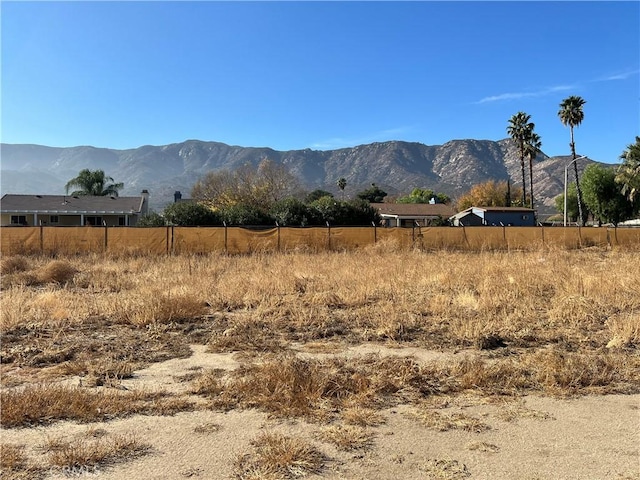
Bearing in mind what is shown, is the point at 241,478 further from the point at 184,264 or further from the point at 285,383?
the point at 184,264

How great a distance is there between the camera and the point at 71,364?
18.9ft

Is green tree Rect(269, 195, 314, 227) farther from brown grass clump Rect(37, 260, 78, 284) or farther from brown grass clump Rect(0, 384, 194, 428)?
brown grass clump Rect(0, 384, 194, 428)

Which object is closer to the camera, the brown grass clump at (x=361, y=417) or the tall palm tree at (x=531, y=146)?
the brown grass clump at (x=361, y=417)

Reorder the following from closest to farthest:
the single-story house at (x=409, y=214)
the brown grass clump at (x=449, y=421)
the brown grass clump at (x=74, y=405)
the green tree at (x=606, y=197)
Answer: the brown grass clump at (x=449, y=421)
the brown grass clump at (x=74, y=405)
the green tree at (x=606, y=197)
the single-story house at (x=409, y=214)

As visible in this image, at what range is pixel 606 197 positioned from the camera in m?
64.8

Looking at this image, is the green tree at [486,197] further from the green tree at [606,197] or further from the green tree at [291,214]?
the green tree at [291,214]

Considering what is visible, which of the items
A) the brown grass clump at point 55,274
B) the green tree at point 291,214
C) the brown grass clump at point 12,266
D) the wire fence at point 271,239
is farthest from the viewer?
the green tree at point 291,214

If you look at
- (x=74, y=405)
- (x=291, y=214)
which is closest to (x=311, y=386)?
(x=74, y=405)

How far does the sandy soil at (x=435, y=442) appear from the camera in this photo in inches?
132

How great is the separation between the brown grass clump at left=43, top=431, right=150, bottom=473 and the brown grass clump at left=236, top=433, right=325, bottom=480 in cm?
87

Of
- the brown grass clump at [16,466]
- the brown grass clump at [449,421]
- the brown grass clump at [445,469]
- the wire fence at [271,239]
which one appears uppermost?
the wire fence at [271,239]

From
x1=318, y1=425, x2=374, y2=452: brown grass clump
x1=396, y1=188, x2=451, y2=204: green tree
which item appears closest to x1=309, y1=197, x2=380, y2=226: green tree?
x1=318, y1=425, x2=374, y2=452: brown grass clump

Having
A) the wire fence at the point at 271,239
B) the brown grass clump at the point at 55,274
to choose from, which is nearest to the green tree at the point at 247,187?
the wire fence at the point at 271,239

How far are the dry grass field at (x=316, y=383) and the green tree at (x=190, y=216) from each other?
2948 centimetres
